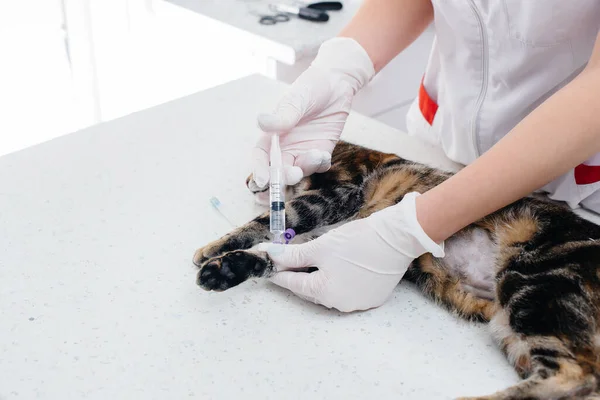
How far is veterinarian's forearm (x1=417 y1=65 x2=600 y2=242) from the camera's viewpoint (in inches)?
37.0

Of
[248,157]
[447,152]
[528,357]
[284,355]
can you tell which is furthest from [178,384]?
[447,152]

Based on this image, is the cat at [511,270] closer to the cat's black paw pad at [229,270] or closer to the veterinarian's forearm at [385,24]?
the cat's black paw pad at [229,270]

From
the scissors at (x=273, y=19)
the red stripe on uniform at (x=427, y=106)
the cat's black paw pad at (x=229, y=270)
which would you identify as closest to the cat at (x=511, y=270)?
the cat's black paw pad at (x=229, y=270)

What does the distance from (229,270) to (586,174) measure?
72cm

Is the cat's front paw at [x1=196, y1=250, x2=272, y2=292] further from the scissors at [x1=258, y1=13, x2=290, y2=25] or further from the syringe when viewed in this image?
the scissors at [x1=258, y1=13, x2=290, y2=25]

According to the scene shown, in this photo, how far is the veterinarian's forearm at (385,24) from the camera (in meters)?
1.38

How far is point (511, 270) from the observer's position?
1.06 meters

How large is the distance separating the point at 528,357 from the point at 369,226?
313mm

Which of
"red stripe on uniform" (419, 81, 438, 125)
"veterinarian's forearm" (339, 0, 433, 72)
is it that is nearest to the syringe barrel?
"veterinarian's forearm" (339, 0, 433, 72)

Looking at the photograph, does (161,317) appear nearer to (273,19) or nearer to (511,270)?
(511,270)

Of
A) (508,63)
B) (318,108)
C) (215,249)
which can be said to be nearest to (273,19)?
(318,108)

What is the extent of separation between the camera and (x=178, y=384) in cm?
81

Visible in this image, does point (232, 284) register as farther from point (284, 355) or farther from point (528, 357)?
point (528, 357)

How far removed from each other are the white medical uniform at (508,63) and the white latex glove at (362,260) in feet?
1.19
